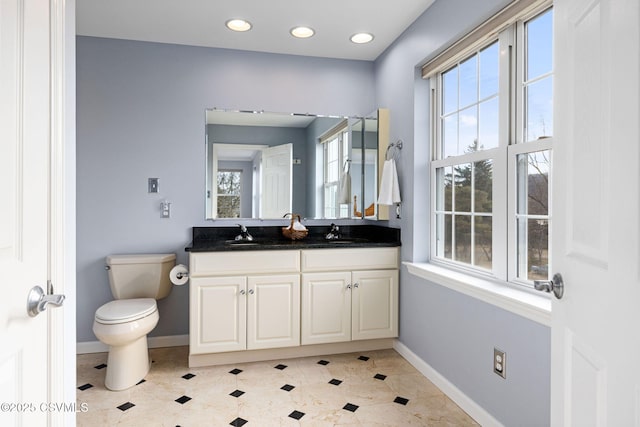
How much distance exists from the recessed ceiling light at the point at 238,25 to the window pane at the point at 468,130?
1638 mm

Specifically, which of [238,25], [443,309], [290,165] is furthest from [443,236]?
[238,25]

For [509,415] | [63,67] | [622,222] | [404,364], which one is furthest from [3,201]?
[404,364]

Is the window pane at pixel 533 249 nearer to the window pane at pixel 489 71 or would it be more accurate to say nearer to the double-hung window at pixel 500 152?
the double-hung window at pixel 500 152

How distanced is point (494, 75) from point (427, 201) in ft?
3.15

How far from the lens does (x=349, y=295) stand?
9.80ft

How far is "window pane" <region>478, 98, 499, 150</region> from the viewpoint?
2.16 meters

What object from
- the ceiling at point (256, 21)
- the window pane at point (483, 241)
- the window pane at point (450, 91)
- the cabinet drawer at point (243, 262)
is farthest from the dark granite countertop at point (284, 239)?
the ceiling at point (256, 21)

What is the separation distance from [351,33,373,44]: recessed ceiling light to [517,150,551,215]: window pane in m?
1.61

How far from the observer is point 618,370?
0.81 metres

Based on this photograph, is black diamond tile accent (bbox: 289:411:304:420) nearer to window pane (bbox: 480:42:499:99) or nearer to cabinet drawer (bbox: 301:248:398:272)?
cabinet drawer (bbox: 301:248:398:272)

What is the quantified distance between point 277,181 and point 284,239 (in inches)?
20.0

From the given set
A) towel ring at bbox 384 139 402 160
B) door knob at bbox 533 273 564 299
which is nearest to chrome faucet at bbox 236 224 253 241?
towel ring at bbox 384 139 402 160

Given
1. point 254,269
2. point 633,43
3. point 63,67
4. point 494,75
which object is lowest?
point 254,269

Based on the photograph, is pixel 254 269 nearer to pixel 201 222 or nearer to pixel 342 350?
pixel 201 222
